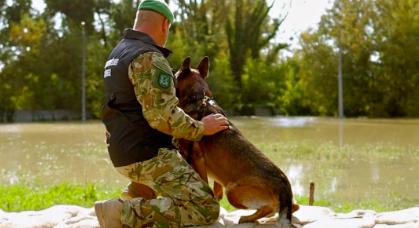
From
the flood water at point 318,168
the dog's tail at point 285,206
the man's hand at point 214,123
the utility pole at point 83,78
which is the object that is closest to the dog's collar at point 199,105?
the man's hand at point 214,123

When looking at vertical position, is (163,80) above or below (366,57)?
below

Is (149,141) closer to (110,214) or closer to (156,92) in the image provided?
(156,92)

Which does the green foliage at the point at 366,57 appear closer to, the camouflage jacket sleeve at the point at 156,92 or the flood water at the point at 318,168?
the flood water at the point at 318,168

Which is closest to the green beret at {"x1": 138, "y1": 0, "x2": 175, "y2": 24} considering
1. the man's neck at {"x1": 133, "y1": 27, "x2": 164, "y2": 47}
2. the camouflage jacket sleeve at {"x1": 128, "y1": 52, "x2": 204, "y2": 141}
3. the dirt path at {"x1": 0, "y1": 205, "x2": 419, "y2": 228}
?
the man's neck at {"x1": 133, "y1": 27, "x2": 164, "y2": 47}

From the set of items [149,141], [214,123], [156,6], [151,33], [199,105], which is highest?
[156,6]

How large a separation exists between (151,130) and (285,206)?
3.19ft

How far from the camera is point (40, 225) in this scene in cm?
454

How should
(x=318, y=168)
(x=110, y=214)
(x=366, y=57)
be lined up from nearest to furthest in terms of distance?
(x=110, y=214) < (x=318, y=168) < (x=366, y=57)

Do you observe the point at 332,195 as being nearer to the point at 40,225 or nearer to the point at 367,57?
the point at 40,225

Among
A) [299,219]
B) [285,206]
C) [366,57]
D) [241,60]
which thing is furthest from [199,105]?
[241,60]

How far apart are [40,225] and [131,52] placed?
1602 mm

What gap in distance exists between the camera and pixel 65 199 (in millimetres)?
7141

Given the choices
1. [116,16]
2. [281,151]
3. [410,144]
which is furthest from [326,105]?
[281,151]

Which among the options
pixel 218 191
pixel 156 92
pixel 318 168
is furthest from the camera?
pixel 318 168
